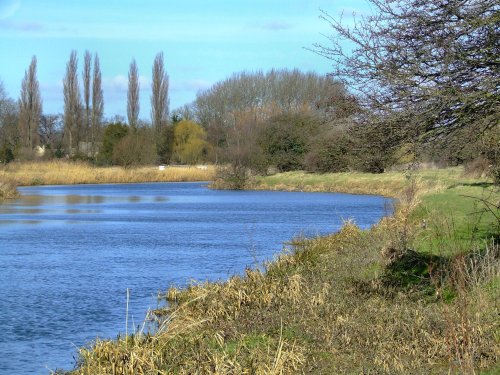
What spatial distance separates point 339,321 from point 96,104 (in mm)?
74184

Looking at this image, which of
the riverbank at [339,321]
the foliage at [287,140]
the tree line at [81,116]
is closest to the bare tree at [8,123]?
the tree line at [81,116]

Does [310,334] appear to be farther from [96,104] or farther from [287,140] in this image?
[96,104]

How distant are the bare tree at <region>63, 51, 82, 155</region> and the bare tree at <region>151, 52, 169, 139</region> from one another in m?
7.74

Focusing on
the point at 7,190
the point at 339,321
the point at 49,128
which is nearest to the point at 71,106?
the point at 49,128

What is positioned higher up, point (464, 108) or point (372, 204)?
point (464, 108)

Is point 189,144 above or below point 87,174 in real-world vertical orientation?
above

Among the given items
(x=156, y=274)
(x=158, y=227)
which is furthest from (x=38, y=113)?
(x=156, y=274)

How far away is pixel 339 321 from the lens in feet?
34.3

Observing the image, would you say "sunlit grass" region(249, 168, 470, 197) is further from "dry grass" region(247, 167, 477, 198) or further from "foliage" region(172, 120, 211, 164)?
"foliage" region(172, 120, 211, 164)

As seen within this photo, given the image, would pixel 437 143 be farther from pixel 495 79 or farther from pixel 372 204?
pixel 372 204

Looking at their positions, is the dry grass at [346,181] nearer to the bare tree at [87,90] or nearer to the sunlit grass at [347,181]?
the sunlit grass at [347,181]

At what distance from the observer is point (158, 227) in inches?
1199

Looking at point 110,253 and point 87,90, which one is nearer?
point 110,253

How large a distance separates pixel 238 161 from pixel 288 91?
25009 mm
